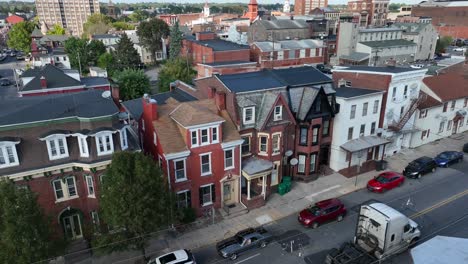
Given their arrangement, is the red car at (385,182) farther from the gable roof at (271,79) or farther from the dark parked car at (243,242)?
the dark parked car at (243,242)

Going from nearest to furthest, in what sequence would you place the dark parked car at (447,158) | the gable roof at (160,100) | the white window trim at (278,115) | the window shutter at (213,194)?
the window shutter at (213,194) → the white window trim at (278,115) → the gable roof at (160,100) → the dark parked car at (447,158)

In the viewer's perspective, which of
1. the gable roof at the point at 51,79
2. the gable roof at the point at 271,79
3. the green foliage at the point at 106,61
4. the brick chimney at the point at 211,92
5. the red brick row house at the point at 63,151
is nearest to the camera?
the red brick row house at the point at 63,151

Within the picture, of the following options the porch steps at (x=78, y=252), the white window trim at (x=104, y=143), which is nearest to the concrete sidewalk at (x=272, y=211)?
the porch steps at (x=78, y=252)

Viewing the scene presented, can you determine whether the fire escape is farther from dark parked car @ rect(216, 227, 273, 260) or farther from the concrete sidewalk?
dark parked car @ rect(216, 227, 273, 260)

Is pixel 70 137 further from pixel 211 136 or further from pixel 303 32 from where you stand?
pixel 303 32

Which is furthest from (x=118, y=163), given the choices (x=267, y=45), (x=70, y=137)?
(x=267, y=45)

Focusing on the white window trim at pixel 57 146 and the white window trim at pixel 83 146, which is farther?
the white window trim at pixel 83 146

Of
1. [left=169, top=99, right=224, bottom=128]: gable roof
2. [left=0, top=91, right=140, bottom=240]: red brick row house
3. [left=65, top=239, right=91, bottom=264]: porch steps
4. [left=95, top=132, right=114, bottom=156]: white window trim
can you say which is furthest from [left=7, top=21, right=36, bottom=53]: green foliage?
[left=65, top=239, right=91, bottom=264]: porch steps
